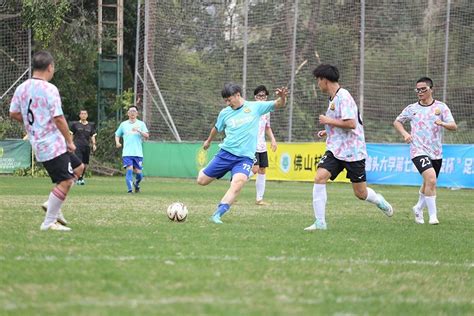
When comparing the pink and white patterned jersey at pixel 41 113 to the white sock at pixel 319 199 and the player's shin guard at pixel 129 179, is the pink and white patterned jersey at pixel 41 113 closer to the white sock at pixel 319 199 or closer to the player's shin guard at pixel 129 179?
the white sock at pixel 319 199

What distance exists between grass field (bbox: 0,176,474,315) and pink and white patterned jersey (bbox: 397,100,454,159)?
111 cm

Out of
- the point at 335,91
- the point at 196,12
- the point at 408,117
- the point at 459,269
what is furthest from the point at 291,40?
the point at 459,269

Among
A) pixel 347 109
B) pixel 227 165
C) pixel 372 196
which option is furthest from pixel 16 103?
pixel 372 196

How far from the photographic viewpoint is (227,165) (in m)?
11.8

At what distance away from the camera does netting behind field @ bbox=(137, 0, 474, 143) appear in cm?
2741

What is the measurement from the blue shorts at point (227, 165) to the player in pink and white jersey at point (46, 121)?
9.62 feet

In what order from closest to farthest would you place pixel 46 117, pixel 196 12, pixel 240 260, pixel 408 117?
pixel 240 260 → pixel 46 117 → pixel 408 117 → pixel 196 12

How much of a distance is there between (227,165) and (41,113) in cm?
344

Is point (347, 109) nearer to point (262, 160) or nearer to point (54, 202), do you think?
point (54, 202)

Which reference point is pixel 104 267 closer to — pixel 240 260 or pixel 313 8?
pixel 240 260

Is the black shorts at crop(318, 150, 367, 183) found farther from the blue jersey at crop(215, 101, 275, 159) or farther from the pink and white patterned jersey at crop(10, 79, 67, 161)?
the pink and white patterned jersey at crop(10, 79, 67, 161)

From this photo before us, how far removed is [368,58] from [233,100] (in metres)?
17.4

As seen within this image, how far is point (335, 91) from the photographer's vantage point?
10359mm

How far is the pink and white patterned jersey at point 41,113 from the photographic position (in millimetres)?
9000
